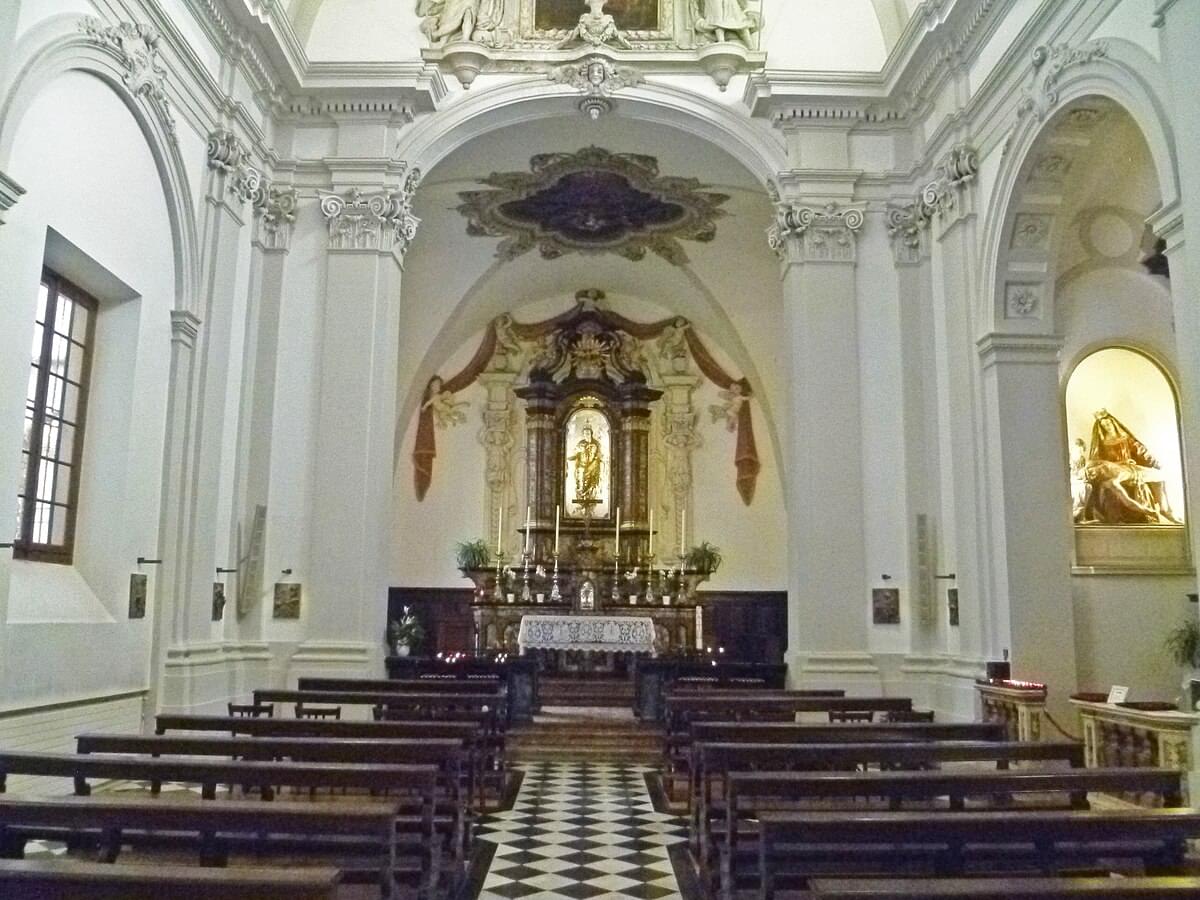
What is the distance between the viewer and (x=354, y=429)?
10312mm

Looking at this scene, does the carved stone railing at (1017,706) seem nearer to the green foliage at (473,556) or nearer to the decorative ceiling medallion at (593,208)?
the decorative ceiling medallion at (593,208)

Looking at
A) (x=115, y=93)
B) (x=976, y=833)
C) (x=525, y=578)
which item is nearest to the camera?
(x=976, y=833)

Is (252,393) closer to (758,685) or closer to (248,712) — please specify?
(248,712)

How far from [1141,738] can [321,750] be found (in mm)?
5068

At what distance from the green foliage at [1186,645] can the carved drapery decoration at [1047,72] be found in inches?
183

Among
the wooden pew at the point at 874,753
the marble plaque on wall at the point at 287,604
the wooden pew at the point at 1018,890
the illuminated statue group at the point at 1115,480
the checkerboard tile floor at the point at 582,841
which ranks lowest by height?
the checkerboard tile floor at the point at 582,841

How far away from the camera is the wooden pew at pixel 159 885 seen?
2.57 meters

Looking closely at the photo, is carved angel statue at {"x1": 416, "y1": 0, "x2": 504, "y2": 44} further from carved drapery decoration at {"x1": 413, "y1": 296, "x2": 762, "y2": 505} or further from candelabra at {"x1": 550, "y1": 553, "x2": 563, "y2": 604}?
candelabra at {"x1": 550, "y1": 553, "x2": 563, "y2": 604}

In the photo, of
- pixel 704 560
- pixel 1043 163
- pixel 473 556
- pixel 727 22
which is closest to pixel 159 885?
pixel 1043 163

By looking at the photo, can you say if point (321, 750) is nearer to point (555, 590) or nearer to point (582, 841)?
point (582, 841)

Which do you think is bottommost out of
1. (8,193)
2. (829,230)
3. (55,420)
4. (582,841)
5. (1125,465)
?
(582,841)

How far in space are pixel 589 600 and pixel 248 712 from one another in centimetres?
696

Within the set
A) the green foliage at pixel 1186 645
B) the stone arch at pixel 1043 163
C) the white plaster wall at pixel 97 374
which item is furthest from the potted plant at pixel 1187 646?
the white plaster wall at pixel 97 374

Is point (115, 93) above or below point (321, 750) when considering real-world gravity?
above
